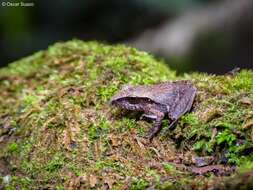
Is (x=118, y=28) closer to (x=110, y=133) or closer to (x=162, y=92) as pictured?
(x=162, y=92)

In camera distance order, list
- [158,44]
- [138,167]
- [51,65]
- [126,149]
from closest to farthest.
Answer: [138,167], [126,149], [51,65], [158,44]

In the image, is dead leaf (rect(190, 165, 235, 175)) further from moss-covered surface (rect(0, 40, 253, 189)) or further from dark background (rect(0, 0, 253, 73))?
dark background (rect(0, 0, 253, 73))

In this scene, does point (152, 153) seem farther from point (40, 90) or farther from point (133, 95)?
point (40, 90)

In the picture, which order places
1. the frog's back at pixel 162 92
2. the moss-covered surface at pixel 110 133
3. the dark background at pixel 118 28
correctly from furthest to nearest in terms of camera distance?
the dark background at pixel 118 28
the frog's back at pixel 162 92
the moss-covered surface at pixel 110 133

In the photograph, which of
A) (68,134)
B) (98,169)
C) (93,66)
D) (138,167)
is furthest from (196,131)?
(93,66)

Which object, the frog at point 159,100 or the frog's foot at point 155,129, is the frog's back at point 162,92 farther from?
the frog's foot at point 155,129

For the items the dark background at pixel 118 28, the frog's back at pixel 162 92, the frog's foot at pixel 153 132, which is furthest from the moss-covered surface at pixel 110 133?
the dark background at pixel 118 28
